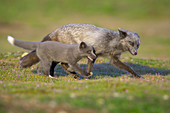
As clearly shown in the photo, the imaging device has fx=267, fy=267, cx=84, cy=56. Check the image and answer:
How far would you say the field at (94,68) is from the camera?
628 centimetres

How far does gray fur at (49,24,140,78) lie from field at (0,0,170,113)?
3.61 ft

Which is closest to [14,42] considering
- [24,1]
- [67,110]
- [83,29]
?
[83,29]

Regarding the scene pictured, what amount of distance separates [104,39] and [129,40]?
1114 mm

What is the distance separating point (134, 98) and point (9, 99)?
3108 mm

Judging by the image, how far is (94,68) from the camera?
15.0 meters

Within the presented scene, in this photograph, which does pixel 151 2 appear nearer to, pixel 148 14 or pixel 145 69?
pixel 148 14

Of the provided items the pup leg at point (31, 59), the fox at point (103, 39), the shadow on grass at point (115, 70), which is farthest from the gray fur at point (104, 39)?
the shadow on grass at point (115, 70)

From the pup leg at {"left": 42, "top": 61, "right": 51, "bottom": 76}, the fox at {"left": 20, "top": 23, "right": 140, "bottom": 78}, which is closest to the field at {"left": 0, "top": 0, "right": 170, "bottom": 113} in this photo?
the pup leg at {"left": 42, "top": 61, "right": 51, "bottom": 76}

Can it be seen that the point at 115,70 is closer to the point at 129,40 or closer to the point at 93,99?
the point at 129,40

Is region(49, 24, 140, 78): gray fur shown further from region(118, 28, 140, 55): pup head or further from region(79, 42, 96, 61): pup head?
region(79, 42, 96, 61): pup head

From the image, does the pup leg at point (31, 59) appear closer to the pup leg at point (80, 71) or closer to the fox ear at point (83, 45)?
the pup leg at point (80, 71)

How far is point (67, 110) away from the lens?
231 inches

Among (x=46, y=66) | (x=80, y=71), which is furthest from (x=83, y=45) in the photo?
(x=46, y=66)

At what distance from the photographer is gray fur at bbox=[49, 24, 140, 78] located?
38.9 feet
